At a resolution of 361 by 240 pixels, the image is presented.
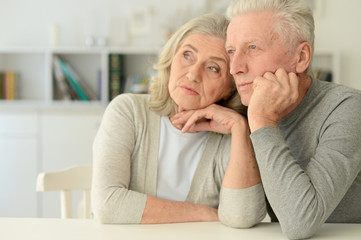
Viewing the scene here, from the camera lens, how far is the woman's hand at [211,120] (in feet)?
4.90

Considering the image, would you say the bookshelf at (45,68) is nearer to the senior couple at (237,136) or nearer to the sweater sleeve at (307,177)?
the senior couple at (237,136)

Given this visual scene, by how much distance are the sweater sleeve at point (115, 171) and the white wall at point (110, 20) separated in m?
2.87

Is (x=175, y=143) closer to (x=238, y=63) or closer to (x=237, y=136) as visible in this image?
(x=237, y=136)

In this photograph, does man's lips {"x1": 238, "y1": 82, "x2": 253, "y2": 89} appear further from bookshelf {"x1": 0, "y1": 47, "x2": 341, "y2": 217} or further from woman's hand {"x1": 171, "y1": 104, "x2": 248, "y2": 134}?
bookshelf {"x1": 0, "y1": 47, "x2": 341, "y2": 217}

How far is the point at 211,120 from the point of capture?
61.4 inches

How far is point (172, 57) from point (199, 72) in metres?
0.14

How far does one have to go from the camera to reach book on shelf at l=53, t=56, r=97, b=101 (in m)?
4.20

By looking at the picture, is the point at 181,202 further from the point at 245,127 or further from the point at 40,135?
the point at 40,135

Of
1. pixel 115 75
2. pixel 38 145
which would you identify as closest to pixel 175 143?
pixel 38 145

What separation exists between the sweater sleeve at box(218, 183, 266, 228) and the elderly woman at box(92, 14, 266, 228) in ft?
0.07

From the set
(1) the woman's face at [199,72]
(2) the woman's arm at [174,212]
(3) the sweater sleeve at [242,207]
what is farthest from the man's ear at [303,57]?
(2) the woman's arm at [174,212]

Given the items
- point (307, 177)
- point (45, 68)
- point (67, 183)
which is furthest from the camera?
point (45, 68)

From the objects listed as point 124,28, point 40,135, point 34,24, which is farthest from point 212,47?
point 34,24

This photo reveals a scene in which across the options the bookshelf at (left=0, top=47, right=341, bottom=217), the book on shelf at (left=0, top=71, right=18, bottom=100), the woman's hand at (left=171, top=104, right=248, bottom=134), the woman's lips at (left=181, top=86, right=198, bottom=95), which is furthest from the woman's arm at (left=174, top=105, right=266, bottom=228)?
the book on shelf at (left=0, top=71, right=18, bottom=100)
